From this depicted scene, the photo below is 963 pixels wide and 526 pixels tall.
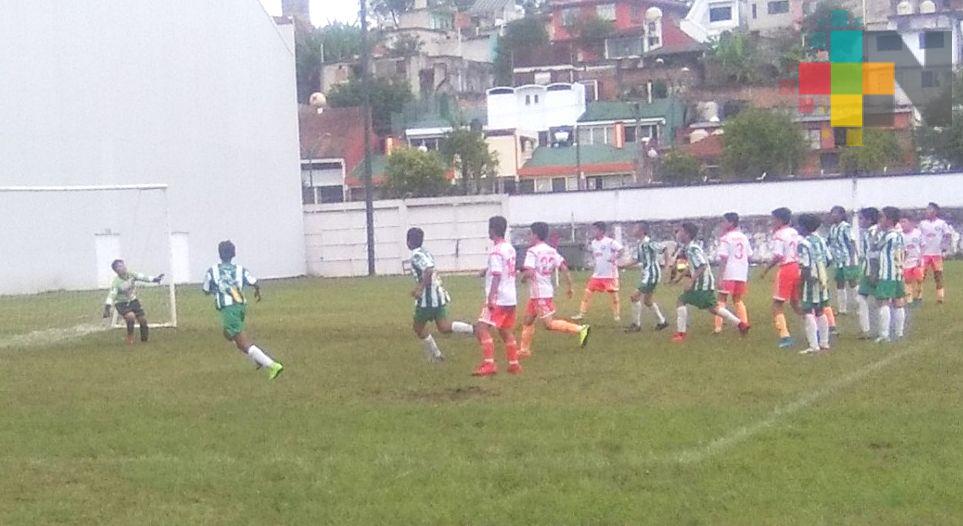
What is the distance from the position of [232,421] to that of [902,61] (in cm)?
6549

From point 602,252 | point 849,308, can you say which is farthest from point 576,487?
point 849,308

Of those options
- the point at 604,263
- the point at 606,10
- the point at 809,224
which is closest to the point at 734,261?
the point at 809,224

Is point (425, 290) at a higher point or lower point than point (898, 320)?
higher

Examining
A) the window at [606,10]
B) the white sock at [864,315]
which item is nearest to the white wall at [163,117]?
the white sock at [864,315]

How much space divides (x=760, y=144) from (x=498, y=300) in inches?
1941

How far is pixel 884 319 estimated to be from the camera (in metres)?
18.0

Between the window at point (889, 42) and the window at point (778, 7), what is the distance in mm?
30389

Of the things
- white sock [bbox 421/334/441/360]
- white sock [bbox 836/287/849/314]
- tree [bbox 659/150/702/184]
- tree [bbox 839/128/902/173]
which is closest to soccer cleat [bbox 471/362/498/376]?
white sock [bbox 421/334/441/360]

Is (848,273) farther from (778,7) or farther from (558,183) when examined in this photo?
(778,7)

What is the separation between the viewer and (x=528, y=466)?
32.7ft

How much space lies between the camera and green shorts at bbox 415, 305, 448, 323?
1653cm

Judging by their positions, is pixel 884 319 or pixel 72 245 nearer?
pixel 884 319

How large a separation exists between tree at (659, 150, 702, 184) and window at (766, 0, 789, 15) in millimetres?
41891

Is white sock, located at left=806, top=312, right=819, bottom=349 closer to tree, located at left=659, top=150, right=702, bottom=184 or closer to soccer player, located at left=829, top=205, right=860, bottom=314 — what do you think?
soccer player, located at left=829, top=205, right=860, bottom=314
